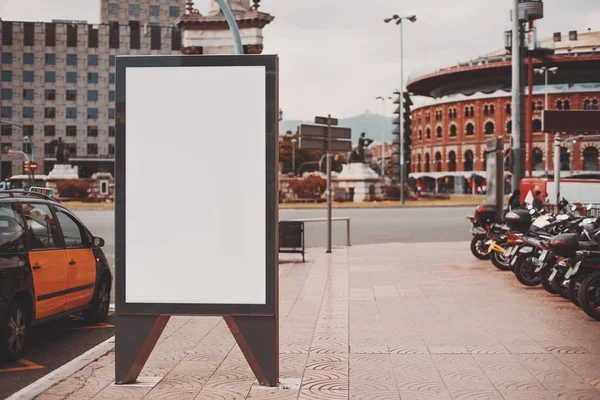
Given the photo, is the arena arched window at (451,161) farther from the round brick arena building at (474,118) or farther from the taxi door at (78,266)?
the taxi door at (78,266)

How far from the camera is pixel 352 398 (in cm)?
564

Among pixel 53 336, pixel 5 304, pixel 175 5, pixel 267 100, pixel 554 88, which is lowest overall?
pixel 53 336

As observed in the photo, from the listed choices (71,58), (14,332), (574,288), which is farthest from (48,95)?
(14,332)

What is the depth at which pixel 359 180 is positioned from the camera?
55625 millimetres

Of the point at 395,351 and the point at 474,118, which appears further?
the point at 474,118

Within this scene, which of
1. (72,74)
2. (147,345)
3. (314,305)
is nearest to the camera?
(147,345)

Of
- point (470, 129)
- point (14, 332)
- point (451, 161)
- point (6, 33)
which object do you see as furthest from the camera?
point (451, 161)

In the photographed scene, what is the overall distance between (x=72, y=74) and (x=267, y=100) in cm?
9674

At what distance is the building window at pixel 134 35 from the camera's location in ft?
313

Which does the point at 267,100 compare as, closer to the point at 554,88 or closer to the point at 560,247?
the point at 560,247

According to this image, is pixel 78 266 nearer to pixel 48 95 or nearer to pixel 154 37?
pixel 154 37

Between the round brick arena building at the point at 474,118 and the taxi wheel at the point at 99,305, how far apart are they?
80.2 meters

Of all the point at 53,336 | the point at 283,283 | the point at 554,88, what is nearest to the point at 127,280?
the point at 53,336

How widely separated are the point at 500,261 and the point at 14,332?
9.73m
